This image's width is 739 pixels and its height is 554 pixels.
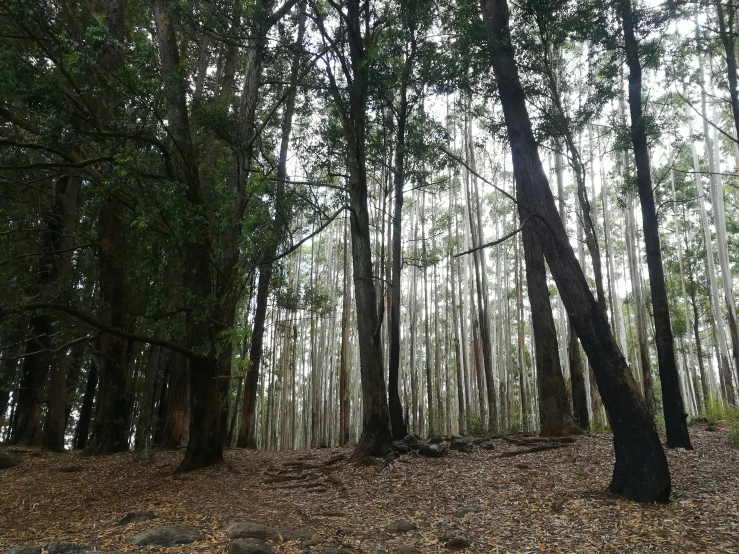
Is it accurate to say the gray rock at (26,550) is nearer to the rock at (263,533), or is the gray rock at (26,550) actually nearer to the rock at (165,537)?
the rock at (165,537)

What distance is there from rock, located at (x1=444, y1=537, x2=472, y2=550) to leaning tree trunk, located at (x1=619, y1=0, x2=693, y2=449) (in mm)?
4548

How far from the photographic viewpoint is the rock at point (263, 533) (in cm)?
416

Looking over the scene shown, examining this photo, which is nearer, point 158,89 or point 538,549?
point 538,549

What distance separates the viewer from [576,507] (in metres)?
4.68

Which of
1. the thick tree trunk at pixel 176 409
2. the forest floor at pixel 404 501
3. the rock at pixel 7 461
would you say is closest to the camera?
the forest floor at pixel 404 501

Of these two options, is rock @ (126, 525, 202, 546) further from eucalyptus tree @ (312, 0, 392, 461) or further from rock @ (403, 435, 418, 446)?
rock @ (403, 435, 418, 446)

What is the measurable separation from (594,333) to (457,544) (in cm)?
242

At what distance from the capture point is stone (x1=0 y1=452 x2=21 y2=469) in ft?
26.0

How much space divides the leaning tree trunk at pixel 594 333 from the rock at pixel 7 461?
342 inches

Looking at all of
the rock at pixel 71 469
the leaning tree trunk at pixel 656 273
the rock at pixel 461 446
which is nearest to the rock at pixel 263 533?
the rock at pixel 461 446

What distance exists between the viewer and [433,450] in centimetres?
795

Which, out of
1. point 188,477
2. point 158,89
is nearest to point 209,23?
point 158,89

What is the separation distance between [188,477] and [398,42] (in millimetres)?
8877

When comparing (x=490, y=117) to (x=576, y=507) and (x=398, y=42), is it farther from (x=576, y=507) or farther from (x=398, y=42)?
(x=576, y=507)
